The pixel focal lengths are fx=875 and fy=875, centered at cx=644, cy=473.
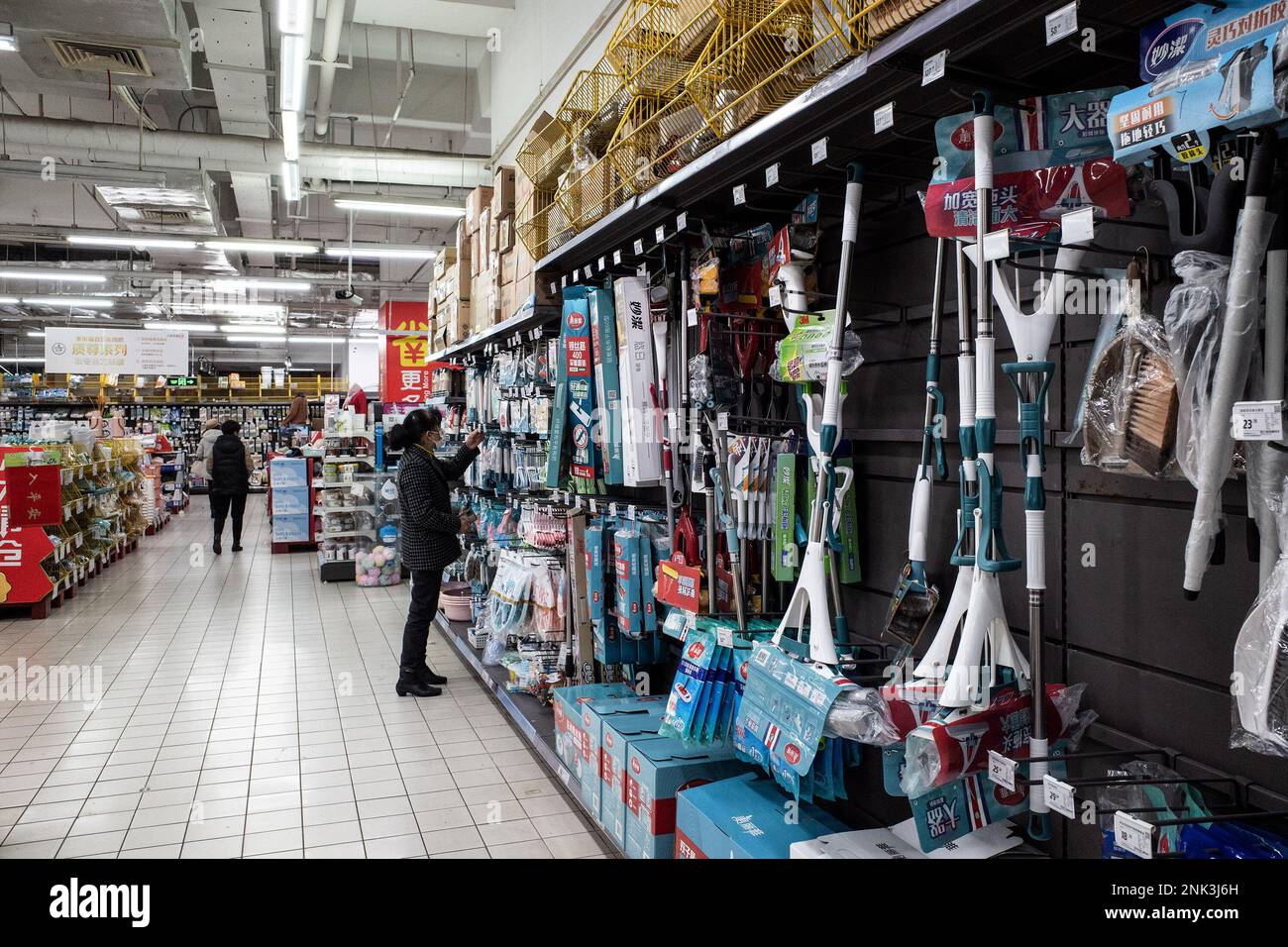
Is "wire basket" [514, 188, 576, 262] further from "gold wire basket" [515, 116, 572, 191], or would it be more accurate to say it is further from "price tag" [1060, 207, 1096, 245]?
"price tag" [1060, 207, 1096, 245]

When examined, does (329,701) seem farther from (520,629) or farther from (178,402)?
(178,402)

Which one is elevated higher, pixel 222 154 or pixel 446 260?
pixel 222 154

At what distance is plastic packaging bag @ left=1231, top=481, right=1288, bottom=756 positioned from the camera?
3.99ft

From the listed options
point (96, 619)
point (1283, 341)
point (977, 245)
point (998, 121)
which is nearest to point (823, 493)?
point (977, 245)

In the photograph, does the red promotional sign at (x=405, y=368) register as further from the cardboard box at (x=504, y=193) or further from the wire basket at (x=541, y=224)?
the wire basket at (x=541, y=224)

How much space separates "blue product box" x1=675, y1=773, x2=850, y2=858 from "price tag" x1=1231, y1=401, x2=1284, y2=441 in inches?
56.6

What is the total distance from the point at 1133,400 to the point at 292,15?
A: 18.8ft

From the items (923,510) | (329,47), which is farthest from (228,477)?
(923,510)

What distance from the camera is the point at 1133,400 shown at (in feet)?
4.72

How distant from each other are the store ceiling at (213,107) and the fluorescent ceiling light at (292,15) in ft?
0.05

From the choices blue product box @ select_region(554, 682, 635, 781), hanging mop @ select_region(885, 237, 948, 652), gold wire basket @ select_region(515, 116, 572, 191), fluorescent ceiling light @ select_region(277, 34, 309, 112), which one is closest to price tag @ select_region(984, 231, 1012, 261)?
hanging mop @ select_region(885, 237, 948, 652)

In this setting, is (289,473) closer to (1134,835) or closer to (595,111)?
(595,111)

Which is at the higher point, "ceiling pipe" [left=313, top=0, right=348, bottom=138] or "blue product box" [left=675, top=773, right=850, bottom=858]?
"ceiling pipe" [left=313, top=0, right=348, bottom=138]

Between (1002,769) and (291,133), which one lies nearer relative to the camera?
(1002,769)
